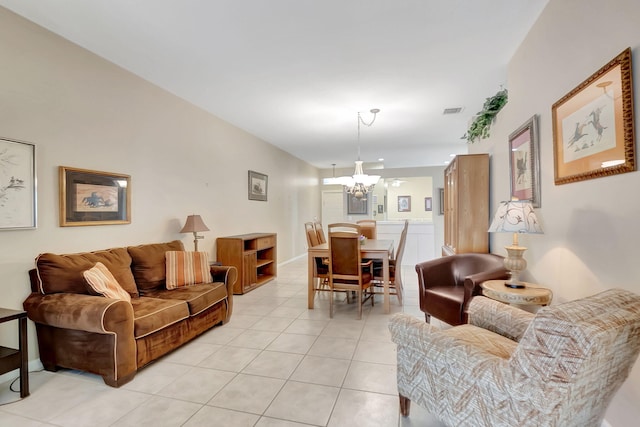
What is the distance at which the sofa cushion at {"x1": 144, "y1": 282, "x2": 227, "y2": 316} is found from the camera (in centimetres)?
274

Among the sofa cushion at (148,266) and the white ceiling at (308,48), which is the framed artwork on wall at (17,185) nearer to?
the sofa cushion at (148,266)

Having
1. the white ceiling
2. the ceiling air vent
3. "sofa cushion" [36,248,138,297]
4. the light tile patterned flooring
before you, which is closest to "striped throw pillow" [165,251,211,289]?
the light tile patterned flooring

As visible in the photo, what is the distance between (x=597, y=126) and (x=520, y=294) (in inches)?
42.0

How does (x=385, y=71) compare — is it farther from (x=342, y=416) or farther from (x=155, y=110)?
(x=342, y=416)

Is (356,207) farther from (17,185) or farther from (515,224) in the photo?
(17,185)

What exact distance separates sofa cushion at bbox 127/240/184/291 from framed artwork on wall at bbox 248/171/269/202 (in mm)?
2569

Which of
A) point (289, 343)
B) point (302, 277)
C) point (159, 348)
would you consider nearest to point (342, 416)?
point (289, 343)

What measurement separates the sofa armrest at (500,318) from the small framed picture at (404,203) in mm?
7700

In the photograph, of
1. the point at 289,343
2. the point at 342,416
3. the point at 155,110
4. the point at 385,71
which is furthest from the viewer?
the point at 155,110

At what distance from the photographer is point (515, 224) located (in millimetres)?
2049

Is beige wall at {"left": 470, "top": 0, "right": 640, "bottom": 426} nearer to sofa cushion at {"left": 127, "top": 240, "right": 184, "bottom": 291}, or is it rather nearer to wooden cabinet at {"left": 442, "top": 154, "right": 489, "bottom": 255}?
wooden cabinet at {"left": 442, "top": 154, "right": 489, "bottom": 255}

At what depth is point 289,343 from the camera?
9.14 feet

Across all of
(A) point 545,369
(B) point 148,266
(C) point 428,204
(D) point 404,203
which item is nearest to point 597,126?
(A) point 545,369

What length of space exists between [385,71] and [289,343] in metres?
2.90
